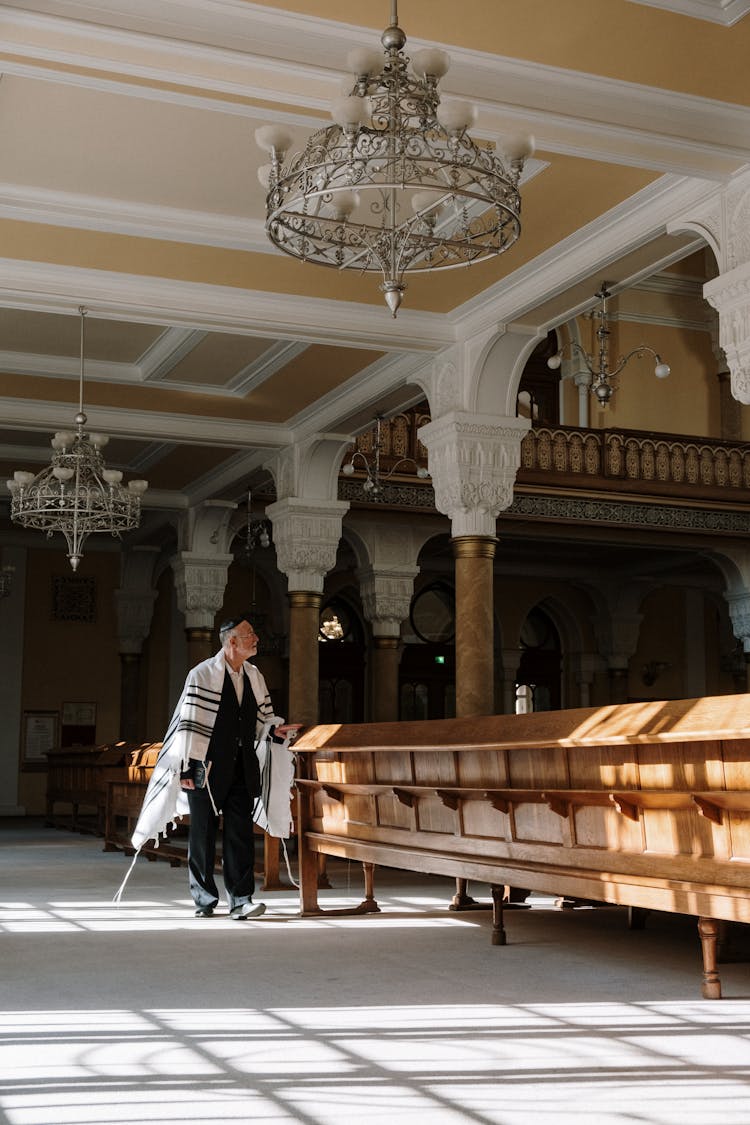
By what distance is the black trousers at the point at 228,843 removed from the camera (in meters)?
7.36

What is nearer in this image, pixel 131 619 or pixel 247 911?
pixel 247 911

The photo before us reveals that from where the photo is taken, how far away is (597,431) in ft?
56.0

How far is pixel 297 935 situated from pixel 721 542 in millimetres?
13270

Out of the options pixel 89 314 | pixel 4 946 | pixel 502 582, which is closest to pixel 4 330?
pixel 89 314

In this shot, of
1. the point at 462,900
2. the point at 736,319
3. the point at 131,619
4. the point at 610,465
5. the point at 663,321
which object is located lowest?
the point at 462,900

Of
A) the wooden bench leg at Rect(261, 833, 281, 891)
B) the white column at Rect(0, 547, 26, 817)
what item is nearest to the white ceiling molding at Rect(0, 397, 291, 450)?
the wooden bench leg at Rect(261, 833, 281, 891)

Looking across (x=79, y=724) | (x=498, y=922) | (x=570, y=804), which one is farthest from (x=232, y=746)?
(x=79, y=724)

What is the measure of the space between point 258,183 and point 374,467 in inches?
274

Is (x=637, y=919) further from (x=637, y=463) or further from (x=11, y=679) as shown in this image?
(x=11, y=679)

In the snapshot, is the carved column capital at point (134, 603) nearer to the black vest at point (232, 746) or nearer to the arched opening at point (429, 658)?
the arched opening at point (429, 658)

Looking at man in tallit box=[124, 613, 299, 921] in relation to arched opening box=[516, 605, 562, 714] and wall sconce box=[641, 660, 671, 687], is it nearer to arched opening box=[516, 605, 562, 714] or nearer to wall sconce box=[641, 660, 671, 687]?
arched opening box=[516, 605, 562, 714]

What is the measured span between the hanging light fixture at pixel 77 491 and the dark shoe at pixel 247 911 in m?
4.44

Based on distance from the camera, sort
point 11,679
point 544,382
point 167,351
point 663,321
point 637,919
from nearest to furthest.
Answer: point 637,919, point 167,351, point 663,321, point 544,382, point 11,679

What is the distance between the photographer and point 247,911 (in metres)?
7.27
